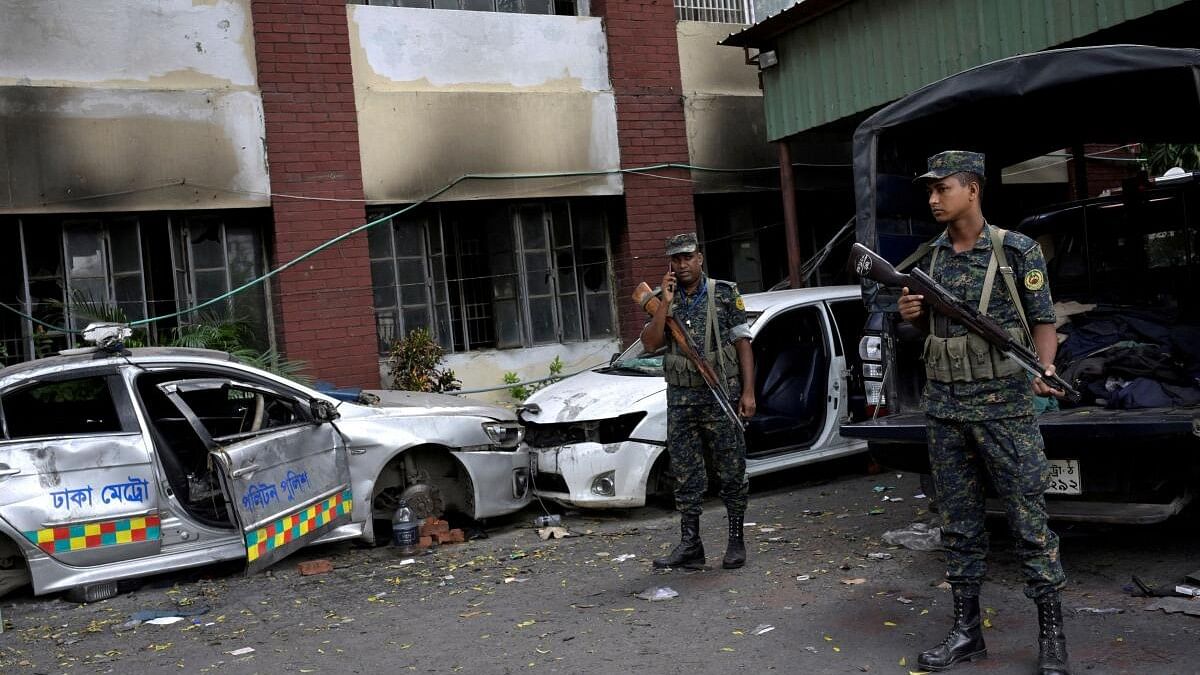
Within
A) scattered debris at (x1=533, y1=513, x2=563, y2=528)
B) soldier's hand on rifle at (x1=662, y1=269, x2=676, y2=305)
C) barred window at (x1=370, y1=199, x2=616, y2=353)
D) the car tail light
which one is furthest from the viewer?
barred window at (x1=370, y1=199, x2=616, y2=353)

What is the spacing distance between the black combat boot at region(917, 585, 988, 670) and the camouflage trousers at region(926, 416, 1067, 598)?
0.23ft

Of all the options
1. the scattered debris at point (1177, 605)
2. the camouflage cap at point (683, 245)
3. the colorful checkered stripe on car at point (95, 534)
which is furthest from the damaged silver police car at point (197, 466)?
the scattered debris at point (1177, 605)

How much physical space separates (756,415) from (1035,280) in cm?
417

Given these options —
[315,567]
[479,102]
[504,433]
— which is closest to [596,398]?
[504,433]

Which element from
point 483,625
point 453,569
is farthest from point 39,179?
point 483,625

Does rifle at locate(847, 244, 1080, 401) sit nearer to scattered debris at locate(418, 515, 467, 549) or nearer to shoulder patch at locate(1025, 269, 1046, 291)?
shoulder patch at locate(1025, 269, 1046, 291)

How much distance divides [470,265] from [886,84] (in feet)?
14.2

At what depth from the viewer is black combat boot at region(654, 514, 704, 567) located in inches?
236

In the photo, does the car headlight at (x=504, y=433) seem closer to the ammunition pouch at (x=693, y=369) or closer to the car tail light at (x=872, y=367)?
the ammunition pouch at (x=693, y=369)

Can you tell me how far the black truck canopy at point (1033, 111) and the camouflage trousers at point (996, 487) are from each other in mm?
2118

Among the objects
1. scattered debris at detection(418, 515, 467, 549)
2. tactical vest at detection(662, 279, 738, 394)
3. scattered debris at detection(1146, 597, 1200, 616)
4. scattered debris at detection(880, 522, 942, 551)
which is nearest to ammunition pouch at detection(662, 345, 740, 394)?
tactical vest at detection(662, 279, 738, 394)

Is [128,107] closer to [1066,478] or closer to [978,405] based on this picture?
[978,405]

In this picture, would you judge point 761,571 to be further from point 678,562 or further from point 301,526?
point 301,526

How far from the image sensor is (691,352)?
590 cm
